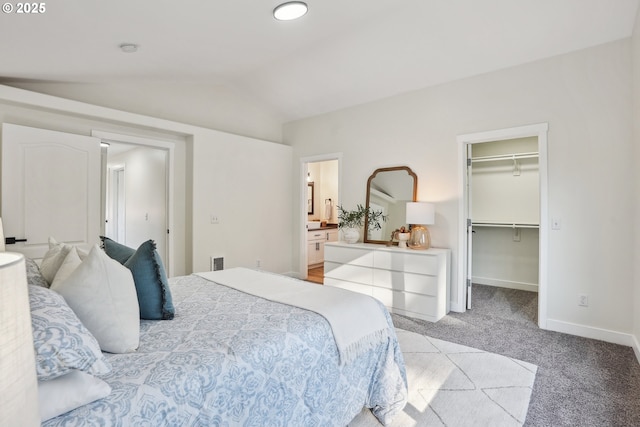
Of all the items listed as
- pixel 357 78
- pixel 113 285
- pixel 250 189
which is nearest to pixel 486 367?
pixel 113 285

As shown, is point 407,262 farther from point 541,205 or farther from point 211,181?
point 211,181

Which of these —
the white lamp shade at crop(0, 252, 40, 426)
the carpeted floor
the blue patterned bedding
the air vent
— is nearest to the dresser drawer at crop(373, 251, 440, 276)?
the carpeted floor

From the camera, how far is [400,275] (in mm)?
3764

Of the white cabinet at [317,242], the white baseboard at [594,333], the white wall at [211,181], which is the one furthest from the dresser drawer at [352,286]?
the white cabinet at [317,242]

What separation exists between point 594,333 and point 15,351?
157 inches

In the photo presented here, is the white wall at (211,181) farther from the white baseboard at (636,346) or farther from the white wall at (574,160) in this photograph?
the white baseboard at (636,346)

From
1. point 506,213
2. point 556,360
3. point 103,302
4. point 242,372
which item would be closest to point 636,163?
point 556,360

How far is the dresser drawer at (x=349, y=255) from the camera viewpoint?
159 inches

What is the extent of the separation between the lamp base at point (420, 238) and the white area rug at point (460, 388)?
1234mm

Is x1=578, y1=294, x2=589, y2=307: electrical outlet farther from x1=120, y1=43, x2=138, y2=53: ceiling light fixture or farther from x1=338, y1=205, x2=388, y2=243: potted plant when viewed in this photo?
x1=120, y1=43, x2=138, y2=53: ceiling light fixture

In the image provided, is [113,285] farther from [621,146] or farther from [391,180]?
[621,146]

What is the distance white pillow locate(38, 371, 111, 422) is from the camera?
34.6 inches

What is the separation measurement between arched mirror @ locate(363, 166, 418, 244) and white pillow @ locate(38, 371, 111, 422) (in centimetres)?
371

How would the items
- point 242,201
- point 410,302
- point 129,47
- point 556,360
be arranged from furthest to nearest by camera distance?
point 242,201
point 410,302
point 129,47
point 556,360
